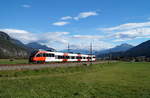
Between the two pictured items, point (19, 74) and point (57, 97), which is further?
point (19, 74)

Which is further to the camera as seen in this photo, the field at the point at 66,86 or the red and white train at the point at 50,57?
the red and white train at the point at 50,57

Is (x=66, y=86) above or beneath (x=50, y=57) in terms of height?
beneath

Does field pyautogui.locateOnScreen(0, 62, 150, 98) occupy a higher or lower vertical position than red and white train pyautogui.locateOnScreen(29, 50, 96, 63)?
lower

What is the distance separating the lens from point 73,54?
214 ft

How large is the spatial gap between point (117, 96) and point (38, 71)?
20.2m

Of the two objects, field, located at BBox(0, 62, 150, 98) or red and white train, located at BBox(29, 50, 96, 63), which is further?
red and white train, located at BBox(29, 50, 96, 63)

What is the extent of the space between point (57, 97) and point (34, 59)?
108 feet

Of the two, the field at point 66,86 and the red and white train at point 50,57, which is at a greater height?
the red and white train at point 50,57

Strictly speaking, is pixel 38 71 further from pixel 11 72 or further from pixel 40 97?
pixel 40 97

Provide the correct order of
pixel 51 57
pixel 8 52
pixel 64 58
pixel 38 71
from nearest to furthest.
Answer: pixel 38 71 < pixel 51 57 < pixel 64 58 < pixel 8 52

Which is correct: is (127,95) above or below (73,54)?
below

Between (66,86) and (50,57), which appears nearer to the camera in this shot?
(66,86)

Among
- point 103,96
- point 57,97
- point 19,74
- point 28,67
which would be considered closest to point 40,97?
point 57,97

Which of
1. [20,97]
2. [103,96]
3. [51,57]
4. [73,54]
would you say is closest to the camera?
[20,97]
